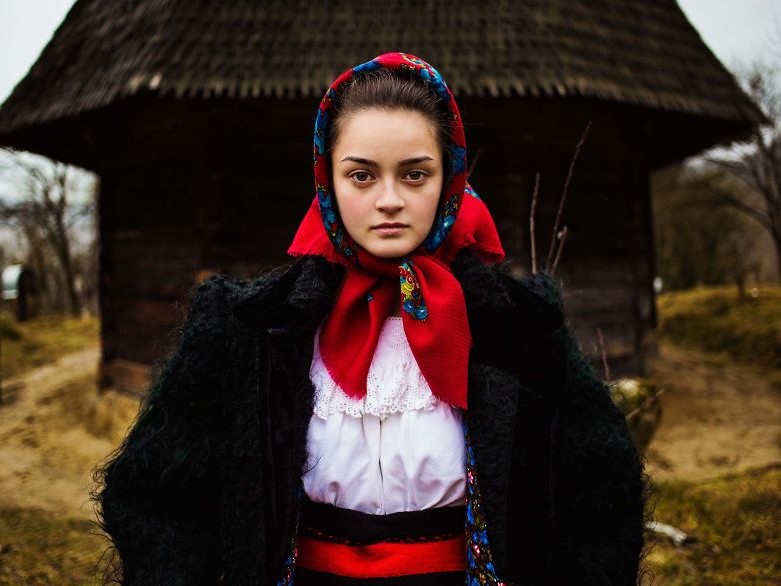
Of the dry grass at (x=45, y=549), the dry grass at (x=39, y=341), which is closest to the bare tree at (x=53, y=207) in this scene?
the dry grass at (x=39, y=341)

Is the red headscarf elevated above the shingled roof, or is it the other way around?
the shingled roof

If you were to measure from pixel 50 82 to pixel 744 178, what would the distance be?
14.8 metres

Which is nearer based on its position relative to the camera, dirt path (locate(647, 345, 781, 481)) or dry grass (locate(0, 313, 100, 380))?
dirt path (locate(647, 345, 781, 481))

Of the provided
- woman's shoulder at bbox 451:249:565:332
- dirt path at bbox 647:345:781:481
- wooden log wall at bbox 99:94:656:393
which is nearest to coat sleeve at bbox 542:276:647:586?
woman's shoulder at bbox 451:249:565:332

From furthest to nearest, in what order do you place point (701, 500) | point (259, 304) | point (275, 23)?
point (275, 23), point (701, 500), point (259, 304)

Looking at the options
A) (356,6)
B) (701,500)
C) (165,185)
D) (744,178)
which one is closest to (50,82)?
(165,185)

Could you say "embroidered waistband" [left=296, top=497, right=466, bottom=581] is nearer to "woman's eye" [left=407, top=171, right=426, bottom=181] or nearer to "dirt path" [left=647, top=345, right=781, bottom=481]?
"woman's eye" [left=407, top=171, right=426, bottom=181]

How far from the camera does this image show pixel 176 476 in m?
1.18

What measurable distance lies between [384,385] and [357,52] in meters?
3.95

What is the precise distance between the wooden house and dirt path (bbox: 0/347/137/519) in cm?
58

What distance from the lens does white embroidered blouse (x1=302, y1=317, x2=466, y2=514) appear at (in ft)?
3.88

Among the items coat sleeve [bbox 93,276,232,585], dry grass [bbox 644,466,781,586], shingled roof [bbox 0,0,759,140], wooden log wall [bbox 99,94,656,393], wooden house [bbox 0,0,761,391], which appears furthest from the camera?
wooden log wall [bbox 99,94,656,393]

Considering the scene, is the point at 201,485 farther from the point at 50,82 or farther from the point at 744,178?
the point at 744,178

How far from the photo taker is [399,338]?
4.26 feet
